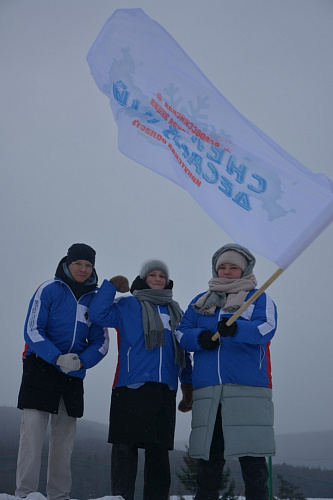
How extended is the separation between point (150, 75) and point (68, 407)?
2.52m

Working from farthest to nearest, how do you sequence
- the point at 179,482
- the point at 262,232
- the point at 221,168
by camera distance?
the point at 179,482 → the point at 221,168 → the point at 262,232

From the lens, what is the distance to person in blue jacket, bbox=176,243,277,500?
3.57m

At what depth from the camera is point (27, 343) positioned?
4.15 meters

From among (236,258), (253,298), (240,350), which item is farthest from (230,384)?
(236,258)

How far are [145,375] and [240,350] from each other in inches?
28.1

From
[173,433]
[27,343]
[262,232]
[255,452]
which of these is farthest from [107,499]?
[262,232]

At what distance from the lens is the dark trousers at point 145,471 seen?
369 cm

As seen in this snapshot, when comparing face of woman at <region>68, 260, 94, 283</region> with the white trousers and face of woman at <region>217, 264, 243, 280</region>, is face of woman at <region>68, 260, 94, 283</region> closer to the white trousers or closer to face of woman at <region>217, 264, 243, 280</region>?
the white trousers

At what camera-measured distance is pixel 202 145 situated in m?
3.72

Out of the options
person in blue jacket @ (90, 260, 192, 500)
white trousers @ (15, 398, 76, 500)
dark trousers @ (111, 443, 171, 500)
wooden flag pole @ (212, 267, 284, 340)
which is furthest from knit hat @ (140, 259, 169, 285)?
dark trousers @ (111, 443, 171, 500)

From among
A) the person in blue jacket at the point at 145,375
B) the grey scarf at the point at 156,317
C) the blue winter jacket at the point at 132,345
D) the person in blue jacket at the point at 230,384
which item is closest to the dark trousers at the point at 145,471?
the person in blue jacket at the point at 145,375

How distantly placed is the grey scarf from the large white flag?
3.39ft

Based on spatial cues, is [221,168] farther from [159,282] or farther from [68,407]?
[68,407]

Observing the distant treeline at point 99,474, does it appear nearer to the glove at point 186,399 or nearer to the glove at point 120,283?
the glove at point 186,399
